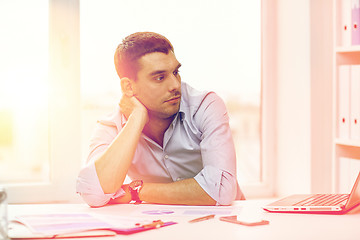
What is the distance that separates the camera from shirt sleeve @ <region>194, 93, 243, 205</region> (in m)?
1.85

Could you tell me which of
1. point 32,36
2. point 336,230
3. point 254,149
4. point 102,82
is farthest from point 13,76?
point 336,230

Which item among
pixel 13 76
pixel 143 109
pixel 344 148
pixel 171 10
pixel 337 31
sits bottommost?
pixel 344 148

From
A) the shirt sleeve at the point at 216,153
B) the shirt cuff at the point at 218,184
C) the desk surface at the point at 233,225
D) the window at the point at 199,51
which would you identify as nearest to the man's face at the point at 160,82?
the shirt sleeve at the point at 216,153

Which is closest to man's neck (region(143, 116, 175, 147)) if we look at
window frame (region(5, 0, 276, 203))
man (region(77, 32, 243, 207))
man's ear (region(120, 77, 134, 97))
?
man (region(77, 32, 243, 207))

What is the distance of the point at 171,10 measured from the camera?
10.2 ft

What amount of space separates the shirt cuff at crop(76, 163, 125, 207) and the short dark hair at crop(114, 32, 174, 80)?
487 mm

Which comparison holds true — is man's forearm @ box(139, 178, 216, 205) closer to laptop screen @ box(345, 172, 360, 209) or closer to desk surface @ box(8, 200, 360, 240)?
desk surface @ box(8, 200, 360, 240)

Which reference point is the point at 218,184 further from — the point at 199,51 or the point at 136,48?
the point at 199,51

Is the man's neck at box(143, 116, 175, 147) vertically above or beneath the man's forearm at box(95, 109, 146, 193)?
above

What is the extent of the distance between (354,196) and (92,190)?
0.87 metres

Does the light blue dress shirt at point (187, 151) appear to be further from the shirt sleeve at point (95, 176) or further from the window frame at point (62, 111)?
the window frame at point (62, 111)

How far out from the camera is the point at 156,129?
220cm

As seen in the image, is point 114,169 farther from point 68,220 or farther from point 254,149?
point 254,149

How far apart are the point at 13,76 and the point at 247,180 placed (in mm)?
1567
